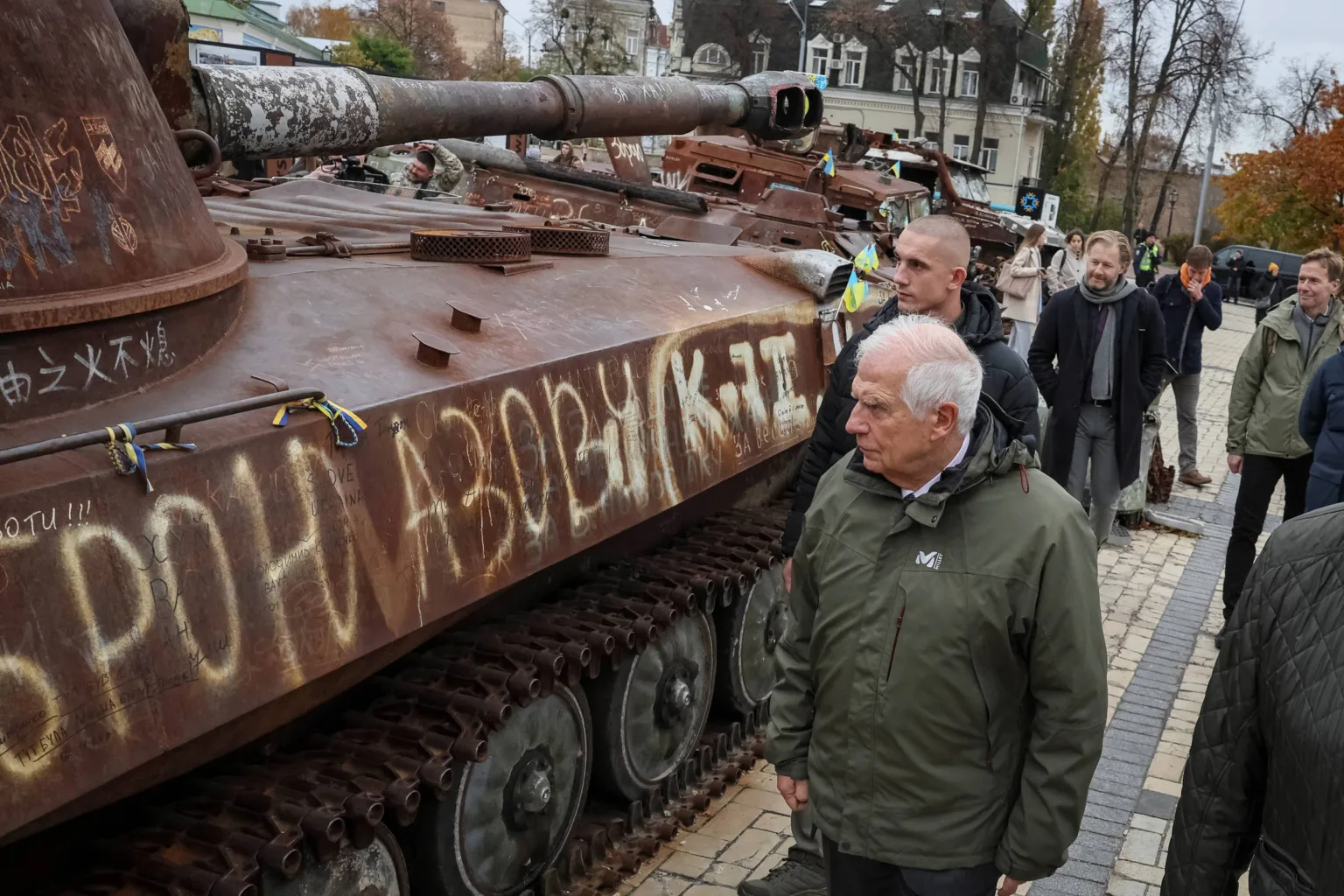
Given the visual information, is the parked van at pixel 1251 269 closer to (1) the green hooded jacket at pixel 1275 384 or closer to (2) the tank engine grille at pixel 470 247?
(1) the green hooded jacket at pixel 1275 384

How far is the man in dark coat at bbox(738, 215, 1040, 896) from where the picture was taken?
14.3 feet

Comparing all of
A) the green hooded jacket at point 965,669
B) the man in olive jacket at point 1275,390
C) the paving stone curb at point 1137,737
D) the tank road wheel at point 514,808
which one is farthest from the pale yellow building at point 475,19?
the green hooded jacket at point 965,669

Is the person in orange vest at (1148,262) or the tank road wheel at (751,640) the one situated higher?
the tank road wheel at (751,640)

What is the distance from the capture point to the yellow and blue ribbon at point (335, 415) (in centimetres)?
326

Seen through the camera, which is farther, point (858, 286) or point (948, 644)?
point (858, 286)

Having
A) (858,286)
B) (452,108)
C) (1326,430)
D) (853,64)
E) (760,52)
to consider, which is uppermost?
(760,52)

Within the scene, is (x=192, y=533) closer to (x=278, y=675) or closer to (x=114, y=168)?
(x=278, y=675)

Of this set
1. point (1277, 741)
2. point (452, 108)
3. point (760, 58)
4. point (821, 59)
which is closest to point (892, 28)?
point (760, 58)

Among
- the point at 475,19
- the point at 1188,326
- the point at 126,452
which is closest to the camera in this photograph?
the point at 126,452

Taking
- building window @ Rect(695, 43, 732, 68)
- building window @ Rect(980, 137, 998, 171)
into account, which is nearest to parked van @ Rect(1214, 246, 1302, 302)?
building window @ Rect(980, 137, 998, 171)

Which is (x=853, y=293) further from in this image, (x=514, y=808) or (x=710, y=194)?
(x=710, y=194)

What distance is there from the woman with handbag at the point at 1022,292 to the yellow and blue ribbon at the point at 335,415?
34.5ft

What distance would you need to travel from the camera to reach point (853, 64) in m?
57.5

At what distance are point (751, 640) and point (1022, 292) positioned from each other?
806cm
